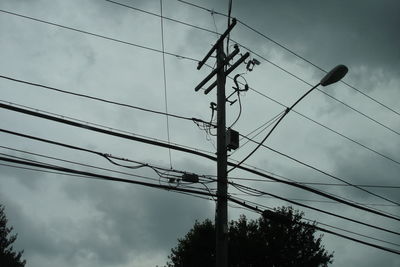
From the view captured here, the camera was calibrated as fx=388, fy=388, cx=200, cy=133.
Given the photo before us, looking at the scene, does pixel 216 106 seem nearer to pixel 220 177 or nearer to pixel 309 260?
pixel 220 177

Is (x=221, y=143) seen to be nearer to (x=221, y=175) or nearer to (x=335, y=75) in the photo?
(x=221, y=175)

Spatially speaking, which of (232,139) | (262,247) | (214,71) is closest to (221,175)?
(232,139)

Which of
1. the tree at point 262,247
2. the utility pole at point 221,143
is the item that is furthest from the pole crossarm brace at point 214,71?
the tree at point 262,247

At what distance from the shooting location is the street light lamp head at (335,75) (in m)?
9.42

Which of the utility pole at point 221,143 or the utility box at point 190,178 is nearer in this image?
the utility pole at point 221,143

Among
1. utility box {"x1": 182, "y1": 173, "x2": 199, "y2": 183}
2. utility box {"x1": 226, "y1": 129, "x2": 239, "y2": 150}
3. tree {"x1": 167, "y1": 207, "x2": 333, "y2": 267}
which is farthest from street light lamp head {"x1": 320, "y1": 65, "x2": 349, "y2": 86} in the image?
tree {"x1": 167, "y1": 207, "x2": 333, "y2": 267}

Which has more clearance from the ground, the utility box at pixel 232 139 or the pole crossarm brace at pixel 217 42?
the pole crossarm brace at pixel 217 42

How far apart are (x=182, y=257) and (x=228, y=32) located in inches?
833

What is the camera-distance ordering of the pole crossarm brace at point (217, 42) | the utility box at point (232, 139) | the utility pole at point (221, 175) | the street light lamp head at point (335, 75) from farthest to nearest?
the pole crossarm brace at point (217, 42) < the utility box at point (232, 139) < the street light lamp head at point (335, 75) < the utility pole at point (221, 175)

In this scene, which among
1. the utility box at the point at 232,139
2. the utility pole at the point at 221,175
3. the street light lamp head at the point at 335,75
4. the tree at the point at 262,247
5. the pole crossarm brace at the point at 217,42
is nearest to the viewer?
the utility pole at the point at 221,175

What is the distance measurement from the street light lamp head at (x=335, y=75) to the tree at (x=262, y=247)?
19164 millimetres

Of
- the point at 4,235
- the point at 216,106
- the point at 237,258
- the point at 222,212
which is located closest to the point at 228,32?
the point at 216,106

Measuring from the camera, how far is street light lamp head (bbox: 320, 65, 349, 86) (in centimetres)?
942

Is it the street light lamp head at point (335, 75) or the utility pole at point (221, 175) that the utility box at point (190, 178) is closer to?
the utility pole at point (221, 175)
